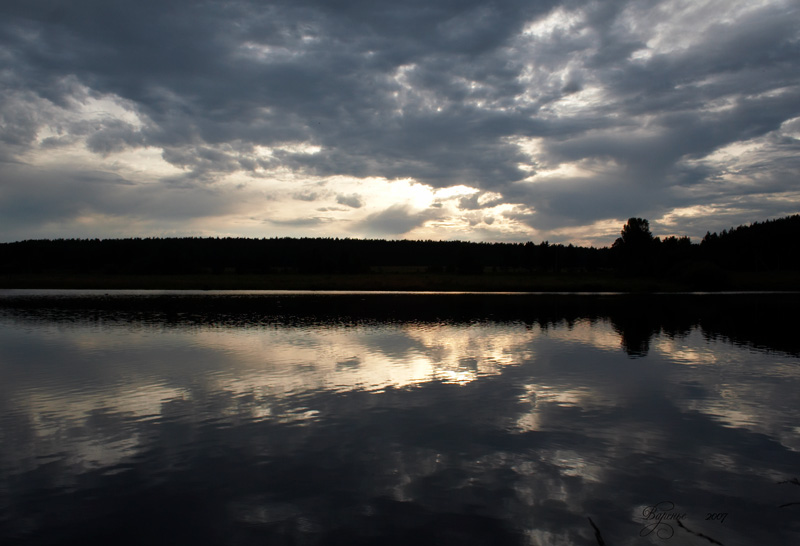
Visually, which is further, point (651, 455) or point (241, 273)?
point (241, 273)

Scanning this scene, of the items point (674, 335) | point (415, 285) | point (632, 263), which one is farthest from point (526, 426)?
point (632, 263)

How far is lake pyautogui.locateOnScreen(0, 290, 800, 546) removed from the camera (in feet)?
30.0

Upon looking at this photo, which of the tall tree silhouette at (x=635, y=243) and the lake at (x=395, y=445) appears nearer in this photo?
the lake at (x=395, y=445)

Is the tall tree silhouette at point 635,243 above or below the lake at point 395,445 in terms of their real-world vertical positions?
above

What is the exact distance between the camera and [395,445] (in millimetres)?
13141

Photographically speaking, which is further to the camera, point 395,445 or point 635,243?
point 635,243

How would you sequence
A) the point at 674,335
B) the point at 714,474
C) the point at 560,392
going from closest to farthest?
1. the point at 714,474
2. the point at 560,392
3. the point at 674,335

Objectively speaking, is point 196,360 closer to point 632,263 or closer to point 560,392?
point 560,392

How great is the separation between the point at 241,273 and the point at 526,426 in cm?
13533

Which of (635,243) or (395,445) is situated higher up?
(635,243)

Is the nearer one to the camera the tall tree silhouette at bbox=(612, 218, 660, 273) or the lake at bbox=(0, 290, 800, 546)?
the lake at bbox=(0, 290, 800, 546)

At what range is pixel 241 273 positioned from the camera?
14112 cm

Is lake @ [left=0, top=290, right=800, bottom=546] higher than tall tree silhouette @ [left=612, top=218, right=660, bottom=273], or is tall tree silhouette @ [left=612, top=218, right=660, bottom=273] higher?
tall tree silhouette @ [left=612, top=218, right=660, bottom=273]

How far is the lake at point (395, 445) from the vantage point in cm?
914
